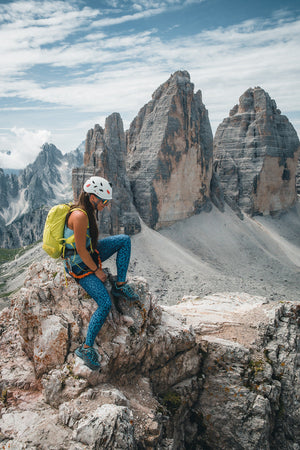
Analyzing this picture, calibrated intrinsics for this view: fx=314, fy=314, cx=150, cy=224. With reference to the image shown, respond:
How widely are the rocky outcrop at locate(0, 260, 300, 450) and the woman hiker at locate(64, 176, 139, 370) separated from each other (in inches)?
13.1

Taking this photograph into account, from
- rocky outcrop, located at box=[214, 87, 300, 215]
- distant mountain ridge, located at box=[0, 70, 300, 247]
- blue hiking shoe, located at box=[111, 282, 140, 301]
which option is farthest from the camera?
rocky outcrop, located at box=[214, 87, 300, 215]

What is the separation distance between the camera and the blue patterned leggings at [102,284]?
4.84 m

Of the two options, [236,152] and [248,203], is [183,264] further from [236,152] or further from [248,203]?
[236,152]

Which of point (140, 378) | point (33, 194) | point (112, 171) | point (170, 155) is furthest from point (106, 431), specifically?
point (33, 194)

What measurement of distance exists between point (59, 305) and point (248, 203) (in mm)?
49239

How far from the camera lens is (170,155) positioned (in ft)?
131

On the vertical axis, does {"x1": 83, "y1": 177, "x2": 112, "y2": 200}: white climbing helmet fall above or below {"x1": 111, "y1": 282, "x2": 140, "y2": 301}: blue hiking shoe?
above

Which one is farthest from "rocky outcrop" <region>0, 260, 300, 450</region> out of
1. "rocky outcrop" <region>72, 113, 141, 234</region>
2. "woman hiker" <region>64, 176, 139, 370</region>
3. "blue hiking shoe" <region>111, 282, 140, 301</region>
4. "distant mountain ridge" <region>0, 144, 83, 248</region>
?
"distant mountain ridge" <region>0, 144, 83, 248</region>

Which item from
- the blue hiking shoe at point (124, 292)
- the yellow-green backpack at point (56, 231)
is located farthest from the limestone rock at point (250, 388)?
the yellow-green backpack at point (56, 231)

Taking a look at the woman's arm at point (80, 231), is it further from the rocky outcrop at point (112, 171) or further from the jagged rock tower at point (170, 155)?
the jagged rock tower at point (170, 155)

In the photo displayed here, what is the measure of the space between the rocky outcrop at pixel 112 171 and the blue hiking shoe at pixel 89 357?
90.2ft

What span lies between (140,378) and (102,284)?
1890mm

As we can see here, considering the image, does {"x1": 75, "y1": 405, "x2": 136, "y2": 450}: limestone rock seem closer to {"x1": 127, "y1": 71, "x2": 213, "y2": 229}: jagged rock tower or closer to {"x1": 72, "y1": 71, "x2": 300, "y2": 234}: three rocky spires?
{"x1": 72, "y1": 71, "x2": 300, "y2": 234}: three rocky spires

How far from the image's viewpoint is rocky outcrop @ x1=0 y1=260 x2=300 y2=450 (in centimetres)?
422
